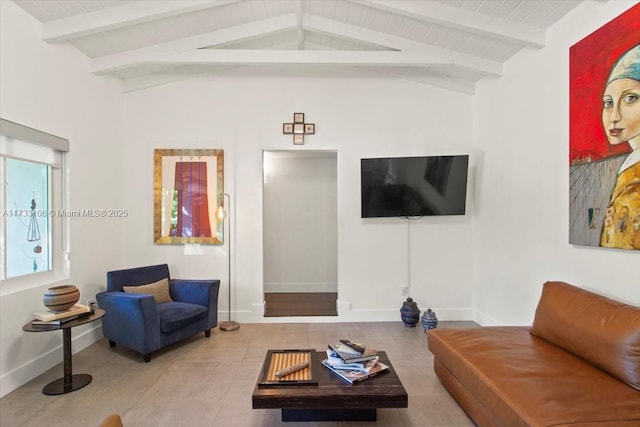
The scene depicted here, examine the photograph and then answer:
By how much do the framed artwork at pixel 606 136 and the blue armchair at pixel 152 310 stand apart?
3.64 m

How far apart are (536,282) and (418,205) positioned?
57.3 inches

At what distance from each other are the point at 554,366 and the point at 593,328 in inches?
14.1

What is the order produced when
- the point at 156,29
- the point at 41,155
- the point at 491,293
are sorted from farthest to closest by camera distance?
the point at 491,293
the point at 156,29
the point at 41,155

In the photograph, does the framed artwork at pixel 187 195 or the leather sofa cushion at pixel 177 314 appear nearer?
the leather sofa cushion at pixel 177 314

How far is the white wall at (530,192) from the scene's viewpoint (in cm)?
259

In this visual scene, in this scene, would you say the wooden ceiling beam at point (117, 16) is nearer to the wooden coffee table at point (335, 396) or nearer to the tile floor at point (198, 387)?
the tile floor at point (198, 387)

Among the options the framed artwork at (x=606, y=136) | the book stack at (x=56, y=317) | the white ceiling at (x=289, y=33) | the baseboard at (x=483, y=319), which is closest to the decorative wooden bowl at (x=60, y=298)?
the book stack at (x=56, y=317)

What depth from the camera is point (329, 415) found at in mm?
2244

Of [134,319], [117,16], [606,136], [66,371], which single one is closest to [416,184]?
[606,136]

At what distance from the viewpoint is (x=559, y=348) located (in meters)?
2.29

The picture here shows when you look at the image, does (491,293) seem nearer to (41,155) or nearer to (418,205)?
(418,205)

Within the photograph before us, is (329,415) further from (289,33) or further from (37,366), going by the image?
(289,33)

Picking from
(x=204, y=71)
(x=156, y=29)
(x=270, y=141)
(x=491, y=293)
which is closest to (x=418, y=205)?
(x=491, y=293)

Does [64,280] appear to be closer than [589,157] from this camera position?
No
